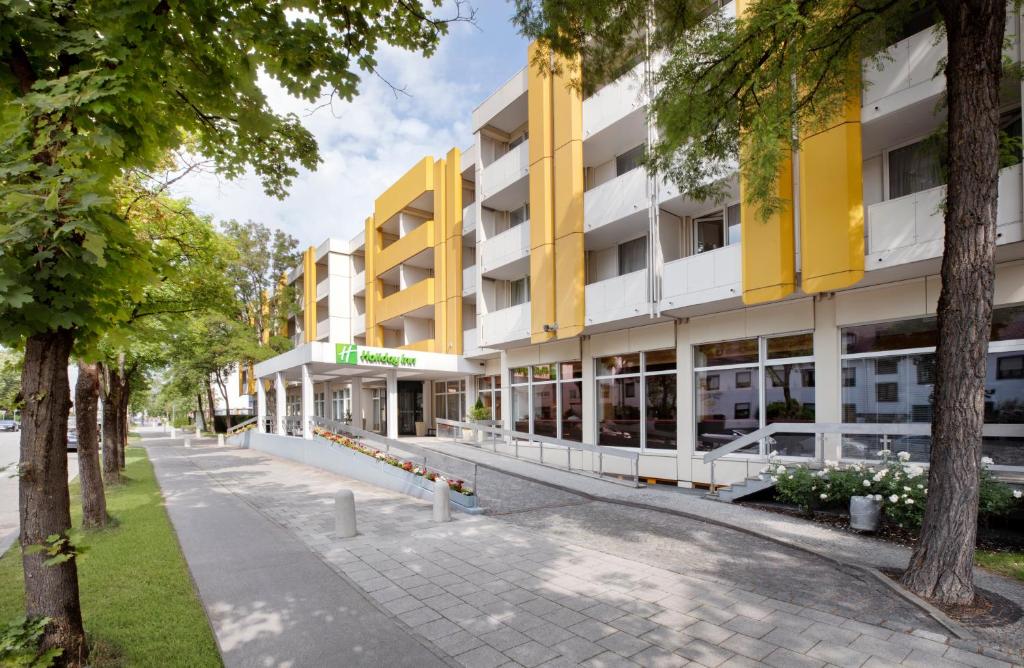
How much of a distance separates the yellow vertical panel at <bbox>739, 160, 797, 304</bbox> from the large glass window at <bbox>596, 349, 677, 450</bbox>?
337cm

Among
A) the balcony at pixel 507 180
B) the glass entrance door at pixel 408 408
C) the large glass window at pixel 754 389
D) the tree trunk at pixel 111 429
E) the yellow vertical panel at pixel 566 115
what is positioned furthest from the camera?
the glass entrance door at pixel 408 408

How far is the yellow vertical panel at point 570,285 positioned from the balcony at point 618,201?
720mm

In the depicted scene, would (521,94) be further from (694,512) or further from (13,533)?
(13,533)

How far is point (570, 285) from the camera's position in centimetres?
1586

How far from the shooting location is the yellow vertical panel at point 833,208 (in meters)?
9.92

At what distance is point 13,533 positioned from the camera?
9.15 metres

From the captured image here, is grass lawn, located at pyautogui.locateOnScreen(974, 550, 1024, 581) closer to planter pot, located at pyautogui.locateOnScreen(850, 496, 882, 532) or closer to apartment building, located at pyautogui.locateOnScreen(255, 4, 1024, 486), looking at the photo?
planter pot, located at pyautogui.locateOnScreen(850, 496, 882, 532)

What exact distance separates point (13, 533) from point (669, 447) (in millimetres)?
13861

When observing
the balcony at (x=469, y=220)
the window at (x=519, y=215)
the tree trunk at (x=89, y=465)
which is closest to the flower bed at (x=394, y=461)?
the tree trunk at (x=89, y=465)

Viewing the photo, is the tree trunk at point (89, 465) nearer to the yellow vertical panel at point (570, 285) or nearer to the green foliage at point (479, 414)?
the yellow vertical panel at point (570, 285)

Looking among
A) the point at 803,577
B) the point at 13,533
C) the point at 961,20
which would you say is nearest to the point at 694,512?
the point at 803,577

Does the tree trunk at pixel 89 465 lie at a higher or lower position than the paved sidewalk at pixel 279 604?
higher

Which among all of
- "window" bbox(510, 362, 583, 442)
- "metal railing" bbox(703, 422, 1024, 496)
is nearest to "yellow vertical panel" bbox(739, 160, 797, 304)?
"metal railing" bbox(703, 422, 1024, 496)

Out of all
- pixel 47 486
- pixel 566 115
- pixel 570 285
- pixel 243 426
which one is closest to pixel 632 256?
pixel 570 285
